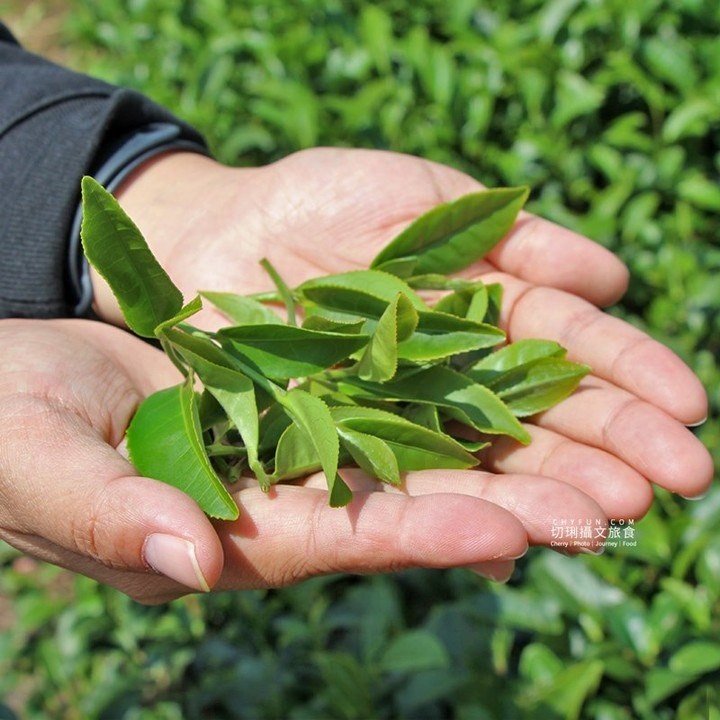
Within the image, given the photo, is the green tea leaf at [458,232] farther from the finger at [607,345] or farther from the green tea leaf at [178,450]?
the green tea leaf at [178,450]

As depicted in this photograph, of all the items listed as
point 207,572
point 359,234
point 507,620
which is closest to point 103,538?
point 207,572

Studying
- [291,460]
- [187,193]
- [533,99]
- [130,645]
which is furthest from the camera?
[533,99]

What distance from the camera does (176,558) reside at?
3.05 feet

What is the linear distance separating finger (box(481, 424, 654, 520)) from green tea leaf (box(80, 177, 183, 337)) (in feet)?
1.53

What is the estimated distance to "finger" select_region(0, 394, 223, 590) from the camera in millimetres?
929

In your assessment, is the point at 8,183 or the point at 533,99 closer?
the point at 8,183

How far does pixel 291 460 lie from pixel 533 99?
4.35ft

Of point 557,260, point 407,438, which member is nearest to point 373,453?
point 407,438

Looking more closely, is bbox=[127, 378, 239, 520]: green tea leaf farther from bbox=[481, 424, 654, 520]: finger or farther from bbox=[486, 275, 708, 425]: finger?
bbox=[486, 275, 708, 425]: finger

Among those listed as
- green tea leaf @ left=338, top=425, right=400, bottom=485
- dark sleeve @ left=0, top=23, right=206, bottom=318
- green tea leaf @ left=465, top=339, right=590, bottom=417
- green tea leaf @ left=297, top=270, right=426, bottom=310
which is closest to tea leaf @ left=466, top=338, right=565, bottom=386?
green tea leaf @ left=465, top=339, right=590, bottom=417

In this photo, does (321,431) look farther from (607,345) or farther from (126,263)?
(607,345)

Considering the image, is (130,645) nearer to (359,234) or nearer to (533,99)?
(359,234)

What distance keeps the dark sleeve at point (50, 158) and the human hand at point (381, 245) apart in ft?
0.22

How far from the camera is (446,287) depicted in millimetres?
1382
